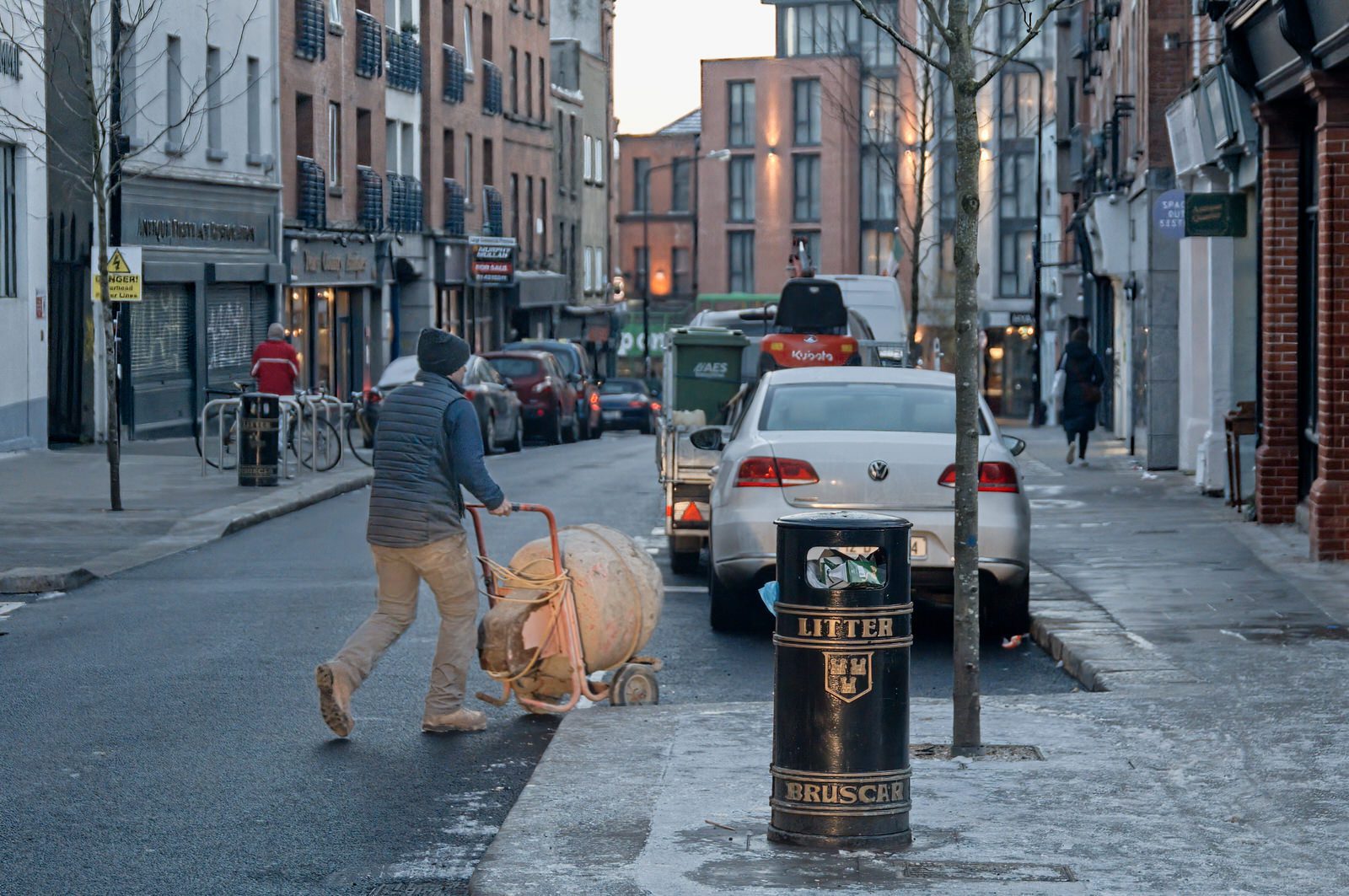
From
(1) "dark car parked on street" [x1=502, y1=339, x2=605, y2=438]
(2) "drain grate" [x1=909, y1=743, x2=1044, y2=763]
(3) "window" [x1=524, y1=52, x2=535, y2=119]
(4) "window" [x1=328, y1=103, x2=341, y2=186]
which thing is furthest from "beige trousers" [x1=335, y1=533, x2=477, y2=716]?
(3) "window" [x1=524, y1=52, x2=535, y2=119]

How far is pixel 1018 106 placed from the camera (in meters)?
87.1

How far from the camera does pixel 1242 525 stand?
17.6 m

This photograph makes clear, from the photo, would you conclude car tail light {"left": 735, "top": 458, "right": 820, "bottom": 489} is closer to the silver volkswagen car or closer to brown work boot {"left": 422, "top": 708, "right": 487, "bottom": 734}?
the silver volkswagen car

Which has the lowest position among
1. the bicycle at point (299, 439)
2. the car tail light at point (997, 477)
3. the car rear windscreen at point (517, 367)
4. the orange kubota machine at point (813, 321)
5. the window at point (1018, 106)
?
the bicycle at point (299, 439)

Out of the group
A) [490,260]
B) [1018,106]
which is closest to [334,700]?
[490,260]

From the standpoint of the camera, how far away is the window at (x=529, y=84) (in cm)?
6397

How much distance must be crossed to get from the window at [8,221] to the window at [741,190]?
70.4 meters

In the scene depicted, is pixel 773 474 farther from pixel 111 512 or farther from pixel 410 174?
pixel 410 174

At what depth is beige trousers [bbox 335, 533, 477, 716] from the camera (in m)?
8.80

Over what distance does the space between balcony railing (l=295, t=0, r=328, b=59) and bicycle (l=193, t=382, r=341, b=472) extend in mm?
14950

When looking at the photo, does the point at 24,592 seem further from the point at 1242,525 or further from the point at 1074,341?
the point at 1074,341

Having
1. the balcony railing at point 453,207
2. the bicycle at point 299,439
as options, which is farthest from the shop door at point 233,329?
the balcony railing at point 453,207

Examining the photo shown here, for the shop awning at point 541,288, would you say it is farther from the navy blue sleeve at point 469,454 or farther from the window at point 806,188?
the navy blue sleeve at point 469,454

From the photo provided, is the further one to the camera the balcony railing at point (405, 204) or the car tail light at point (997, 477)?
the balcony railing at point (405, 204)
